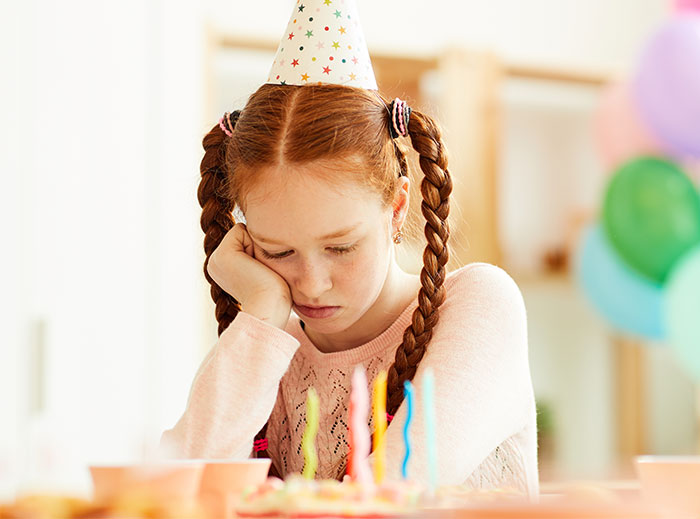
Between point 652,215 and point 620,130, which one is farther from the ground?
point 620,130

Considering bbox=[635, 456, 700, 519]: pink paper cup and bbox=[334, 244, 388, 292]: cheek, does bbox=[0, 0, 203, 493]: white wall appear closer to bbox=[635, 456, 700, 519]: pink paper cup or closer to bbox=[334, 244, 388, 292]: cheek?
bbox=[334, 244, 388, 292]: cheek

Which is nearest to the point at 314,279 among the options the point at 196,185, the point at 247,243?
the point at 247,243

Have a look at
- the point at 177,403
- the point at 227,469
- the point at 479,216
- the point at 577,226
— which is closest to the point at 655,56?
the point at 479,216

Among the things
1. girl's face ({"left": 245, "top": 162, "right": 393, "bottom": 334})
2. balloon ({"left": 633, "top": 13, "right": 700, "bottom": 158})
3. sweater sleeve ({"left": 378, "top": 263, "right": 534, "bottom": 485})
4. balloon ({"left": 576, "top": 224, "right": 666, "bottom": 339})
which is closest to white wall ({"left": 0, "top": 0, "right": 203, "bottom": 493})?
balloon ({"left": 576, "top": 224, "right": 666, "bottom": 339})

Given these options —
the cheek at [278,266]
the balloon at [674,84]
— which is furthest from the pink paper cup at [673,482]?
the balloon at [674,84]

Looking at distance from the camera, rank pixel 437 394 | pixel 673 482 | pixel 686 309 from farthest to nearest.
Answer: pixel 686 309 → pixel 437 394 → pixel 673 482

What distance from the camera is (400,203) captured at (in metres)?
1.24

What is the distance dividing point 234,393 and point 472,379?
245 mm

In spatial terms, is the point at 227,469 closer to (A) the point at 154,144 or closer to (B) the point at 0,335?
(B) the point at 0,335

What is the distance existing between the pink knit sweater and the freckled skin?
90 mm

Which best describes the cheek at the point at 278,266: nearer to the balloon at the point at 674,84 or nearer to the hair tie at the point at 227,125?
the hair tie at the point at 227,125

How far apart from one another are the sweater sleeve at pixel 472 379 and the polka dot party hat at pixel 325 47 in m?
0.28

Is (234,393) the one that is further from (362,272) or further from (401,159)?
(401,159)

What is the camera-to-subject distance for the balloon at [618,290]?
3.04 meters
